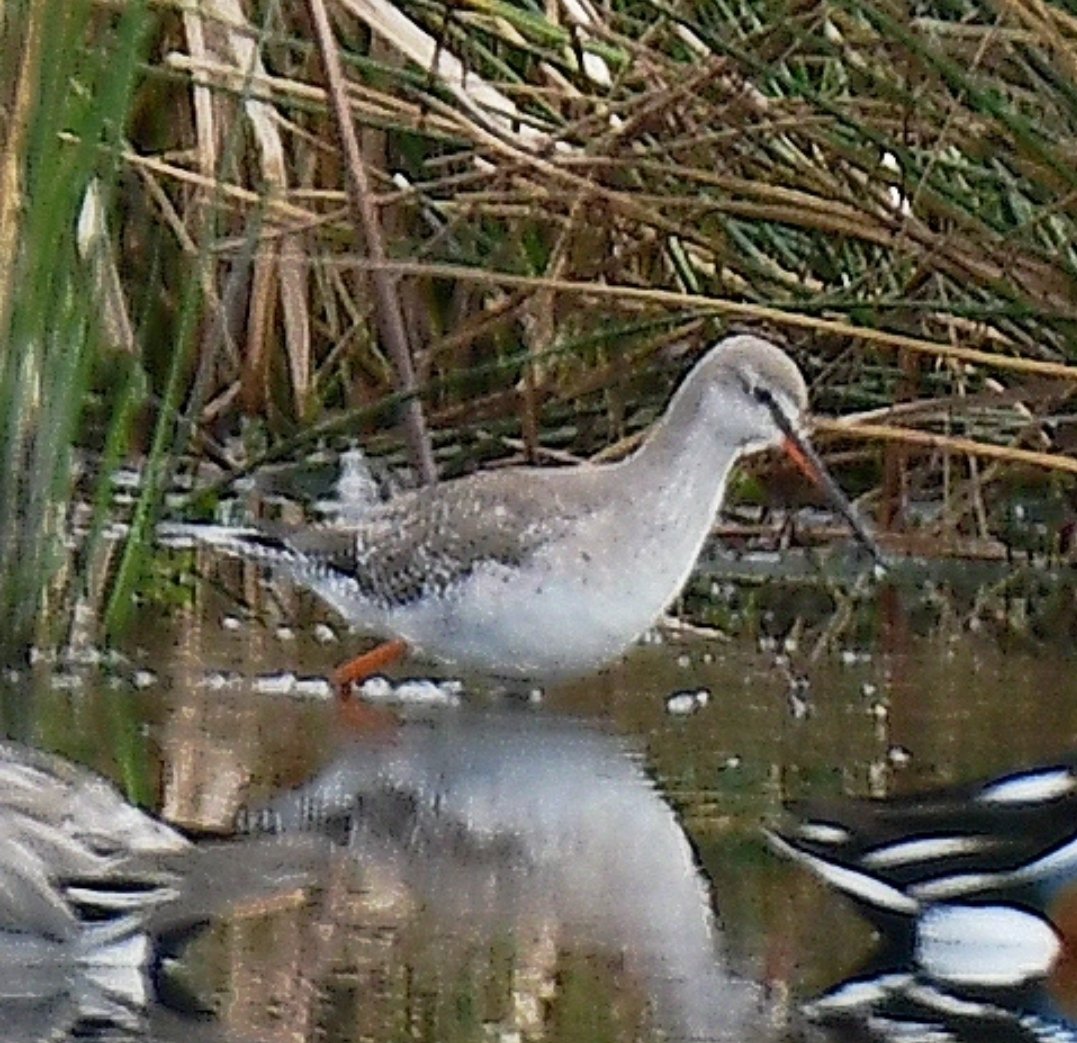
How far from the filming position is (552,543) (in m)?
5.56

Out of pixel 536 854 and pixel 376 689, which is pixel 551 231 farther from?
pixel 536 854

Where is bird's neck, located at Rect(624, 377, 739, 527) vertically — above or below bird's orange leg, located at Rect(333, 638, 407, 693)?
above

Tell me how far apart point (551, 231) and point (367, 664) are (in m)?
2.38

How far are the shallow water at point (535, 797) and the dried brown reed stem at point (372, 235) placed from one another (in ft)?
1.33

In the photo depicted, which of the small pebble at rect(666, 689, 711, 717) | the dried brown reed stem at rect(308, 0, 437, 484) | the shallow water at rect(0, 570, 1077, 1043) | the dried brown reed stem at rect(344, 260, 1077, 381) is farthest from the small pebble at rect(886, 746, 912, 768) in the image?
the dried brown reed stem at rect(308, 0, 437, 484)

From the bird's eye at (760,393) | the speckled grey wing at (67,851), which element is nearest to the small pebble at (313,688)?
the bird's eye at (760,393)

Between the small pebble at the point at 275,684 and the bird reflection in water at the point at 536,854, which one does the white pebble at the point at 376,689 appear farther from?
the bird reflection in water at the point at 536,854

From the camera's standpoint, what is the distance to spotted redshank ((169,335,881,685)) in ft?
18.0

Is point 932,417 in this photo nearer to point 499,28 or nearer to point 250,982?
point 499,28

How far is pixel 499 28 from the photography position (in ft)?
20.9

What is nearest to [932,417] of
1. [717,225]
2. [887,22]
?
[717,225]

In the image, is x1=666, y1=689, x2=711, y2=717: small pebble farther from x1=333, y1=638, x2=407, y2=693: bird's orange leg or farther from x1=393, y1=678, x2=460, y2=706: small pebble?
x1=333, y1=638, x2=407, y2=693: bird's orange leg

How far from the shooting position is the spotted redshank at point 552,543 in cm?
547

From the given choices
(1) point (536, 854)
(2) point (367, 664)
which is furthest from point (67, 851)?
(2) point (367, 664)
